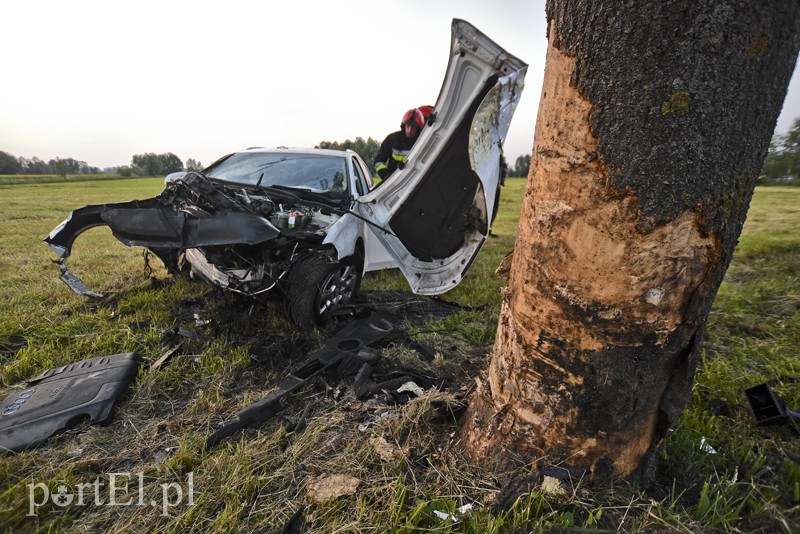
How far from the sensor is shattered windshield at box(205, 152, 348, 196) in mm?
3939

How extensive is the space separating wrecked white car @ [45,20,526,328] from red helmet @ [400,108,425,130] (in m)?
1.40

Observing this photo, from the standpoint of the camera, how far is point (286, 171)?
4117 mm

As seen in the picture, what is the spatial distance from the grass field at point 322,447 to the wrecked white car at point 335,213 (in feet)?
1.53

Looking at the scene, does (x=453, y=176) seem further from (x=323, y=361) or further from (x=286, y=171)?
(x=323, y=361)

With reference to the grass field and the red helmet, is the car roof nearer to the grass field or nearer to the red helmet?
the red helmet

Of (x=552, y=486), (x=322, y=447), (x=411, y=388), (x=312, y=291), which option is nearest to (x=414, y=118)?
(x=312, y=291)

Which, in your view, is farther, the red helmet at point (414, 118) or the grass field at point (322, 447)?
the red helmet at point (414, 118)

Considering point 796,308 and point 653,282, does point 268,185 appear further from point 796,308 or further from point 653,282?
point 796,308

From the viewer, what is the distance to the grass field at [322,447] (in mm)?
1335

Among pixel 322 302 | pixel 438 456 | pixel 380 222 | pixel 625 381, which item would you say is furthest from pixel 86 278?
pixel 625 381

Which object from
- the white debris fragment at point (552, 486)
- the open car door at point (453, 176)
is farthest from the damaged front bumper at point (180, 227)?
the white debris fragment at point (552, 486)

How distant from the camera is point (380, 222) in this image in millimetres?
3639

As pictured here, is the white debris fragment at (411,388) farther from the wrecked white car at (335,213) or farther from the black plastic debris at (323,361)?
the wrecked white car at (335,213)

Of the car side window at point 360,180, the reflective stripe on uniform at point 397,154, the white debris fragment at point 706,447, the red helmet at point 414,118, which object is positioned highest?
the red helmet at point 414,118
